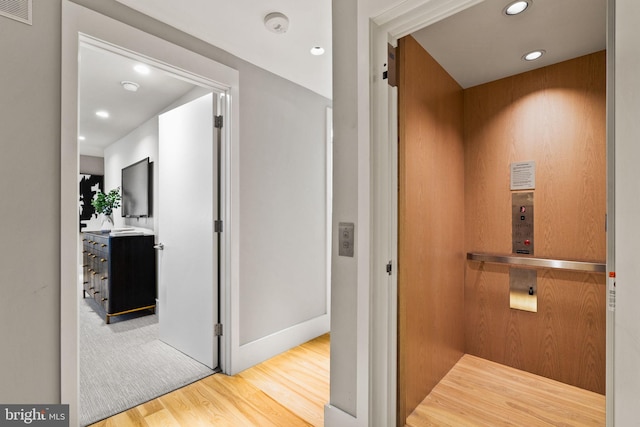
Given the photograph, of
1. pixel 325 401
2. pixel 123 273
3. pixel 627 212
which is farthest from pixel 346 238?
pixel 123 273

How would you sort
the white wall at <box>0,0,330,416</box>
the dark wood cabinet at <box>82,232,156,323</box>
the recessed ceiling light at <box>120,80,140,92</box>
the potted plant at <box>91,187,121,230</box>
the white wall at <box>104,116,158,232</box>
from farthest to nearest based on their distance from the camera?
the potted plant at <box>91,187,121,230</box> < the white wall at <box>104,116,158,232</box> < the dark wood cabinet at <box>82,232,156,323</box> < the recessed ceiling light at <box>120,80,140,92</box> < the white wall at <box>0,0,330,416</box>

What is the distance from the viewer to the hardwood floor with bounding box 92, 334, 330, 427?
181 cm

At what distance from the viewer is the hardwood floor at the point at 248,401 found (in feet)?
5.94

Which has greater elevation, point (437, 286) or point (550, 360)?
point (437, 286)

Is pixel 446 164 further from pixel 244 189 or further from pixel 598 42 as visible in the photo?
pixel 244 189

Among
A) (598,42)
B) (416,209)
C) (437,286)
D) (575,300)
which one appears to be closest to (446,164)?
(416,209)

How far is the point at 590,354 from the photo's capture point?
2029mm

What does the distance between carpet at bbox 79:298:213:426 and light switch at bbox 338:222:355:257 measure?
5.08 ft

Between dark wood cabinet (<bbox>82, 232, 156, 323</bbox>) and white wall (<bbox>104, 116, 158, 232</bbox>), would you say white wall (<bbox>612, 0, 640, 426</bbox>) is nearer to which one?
dark wood cabinet (<bbox>82, 232, 156, 323</bbox>)

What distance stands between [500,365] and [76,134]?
3.14 m

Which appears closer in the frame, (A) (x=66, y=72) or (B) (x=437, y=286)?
(A) (x=66, y=72)

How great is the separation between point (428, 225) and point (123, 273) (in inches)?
129

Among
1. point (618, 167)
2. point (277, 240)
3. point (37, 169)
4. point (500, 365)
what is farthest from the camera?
point (277, 240)

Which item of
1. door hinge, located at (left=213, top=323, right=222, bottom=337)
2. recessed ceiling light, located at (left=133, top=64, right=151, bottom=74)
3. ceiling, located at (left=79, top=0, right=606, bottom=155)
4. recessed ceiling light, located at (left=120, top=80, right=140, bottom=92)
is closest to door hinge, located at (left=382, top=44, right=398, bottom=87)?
ceiling, located at (left=79, top=0, right=606, bottom=155)
